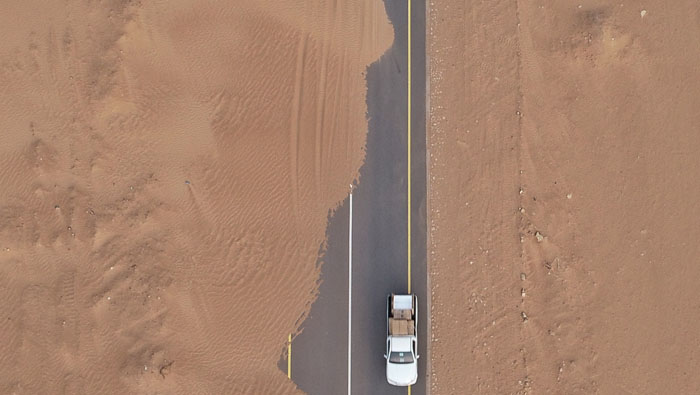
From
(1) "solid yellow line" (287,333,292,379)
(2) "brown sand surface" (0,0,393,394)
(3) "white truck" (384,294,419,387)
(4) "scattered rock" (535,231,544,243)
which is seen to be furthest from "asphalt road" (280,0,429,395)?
(4) "scattered rock" (535,231,544,243)

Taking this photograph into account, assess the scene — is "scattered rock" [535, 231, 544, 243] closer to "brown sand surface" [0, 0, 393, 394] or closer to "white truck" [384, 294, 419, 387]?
"white truck" [384, 294, 419, 387]

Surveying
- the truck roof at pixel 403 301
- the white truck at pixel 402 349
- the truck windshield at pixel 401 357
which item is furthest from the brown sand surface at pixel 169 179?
the truck windshield at pixel 401 357

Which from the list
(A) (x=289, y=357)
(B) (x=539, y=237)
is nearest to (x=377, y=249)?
(A) (x=289, y=357)

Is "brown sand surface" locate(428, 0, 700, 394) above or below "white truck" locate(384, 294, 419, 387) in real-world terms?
above

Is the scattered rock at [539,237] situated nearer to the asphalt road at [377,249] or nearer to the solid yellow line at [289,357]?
the asphalt road at [377,249]

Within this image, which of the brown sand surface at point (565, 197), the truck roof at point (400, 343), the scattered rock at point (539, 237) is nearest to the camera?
the truck roof at point (400, 343)
